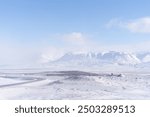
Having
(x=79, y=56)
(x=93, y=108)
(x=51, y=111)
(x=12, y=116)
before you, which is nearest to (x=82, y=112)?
(x=93, y=108)

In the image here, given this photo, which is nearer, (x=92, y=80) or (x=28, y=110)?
(x=28, y=110)

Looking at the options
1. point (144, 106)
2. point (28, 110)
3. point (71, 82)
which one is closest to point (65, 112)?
point (28, 110)

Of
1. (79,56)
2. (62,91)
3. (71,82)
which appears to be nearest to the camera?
(62,91)

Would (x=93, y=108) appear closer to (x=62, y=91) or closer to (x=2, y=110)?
(x=2, y=110)

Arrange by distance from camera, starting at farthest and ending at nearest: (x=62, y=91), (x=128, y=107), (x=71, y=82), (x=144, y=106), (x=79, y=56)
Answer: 1. (x=79, y=56)
2. (x=71, y=82)
3. (x=62, y=91)
4. (x=144, y=106)
5. (x=128, y=107)

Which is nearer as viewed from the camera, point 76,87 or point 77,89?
point 77,89

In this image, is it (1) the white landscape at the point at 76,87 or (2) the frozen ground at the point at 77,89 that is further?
(1) the white landscape at the point at 76,87

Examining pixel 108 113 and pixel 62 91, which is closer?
pixel 108 113

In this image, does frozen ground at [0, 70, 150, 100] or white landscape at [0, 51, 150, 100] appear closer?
frozen ground at [0, 70, 150, 100]

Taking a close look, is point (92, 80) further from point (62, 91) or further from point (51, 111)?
point (51, 111)
